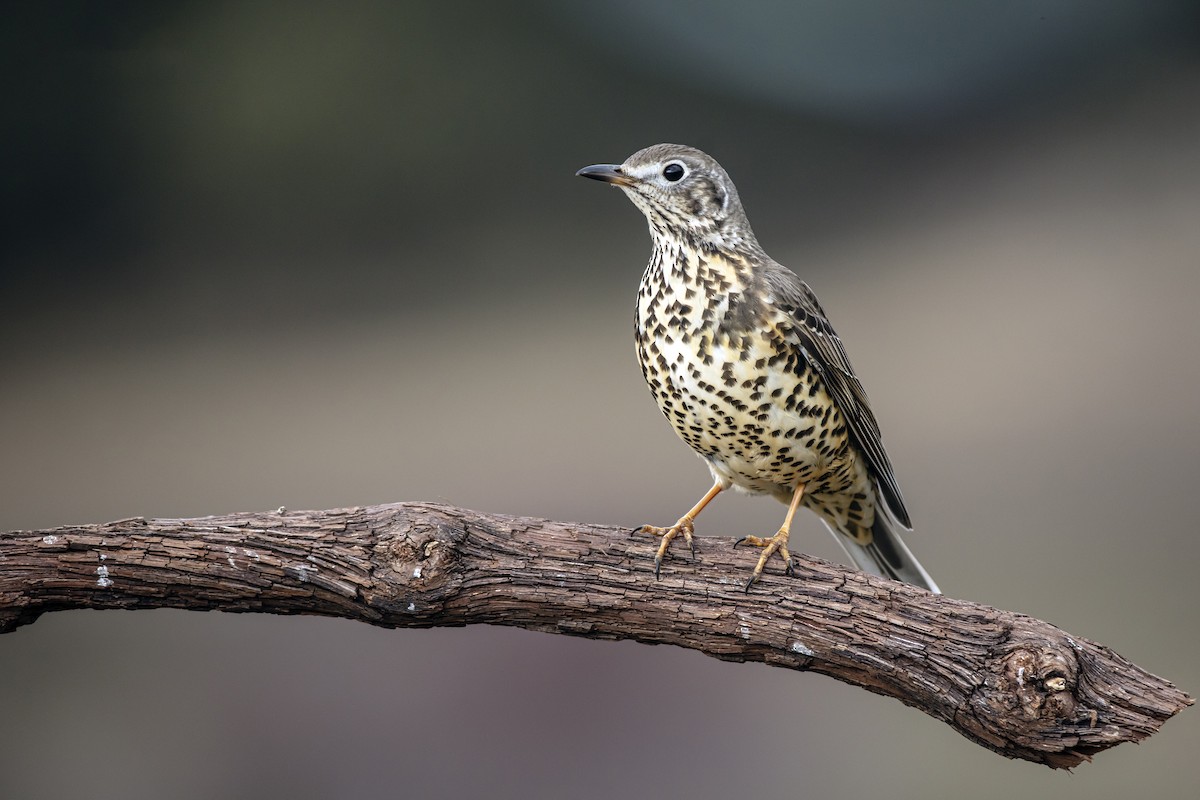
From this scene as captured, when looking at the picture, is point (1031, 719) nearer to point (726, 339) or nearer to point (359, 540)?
point (726, 339)

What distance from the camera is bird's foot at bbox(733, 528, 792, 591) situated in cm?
281

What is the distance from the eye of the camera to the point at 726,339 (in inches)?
113

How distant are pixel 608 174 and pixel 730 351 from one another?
60 centimetres

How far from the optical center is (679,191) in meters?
3.05

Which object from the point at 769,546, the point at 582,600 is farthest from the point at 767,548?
the point at 582,600

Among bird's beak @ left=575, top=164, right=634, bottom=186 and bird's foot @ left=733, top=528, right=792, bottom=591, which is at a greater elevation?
bird's beak @ left=575, top=164, right=634, bottom=186

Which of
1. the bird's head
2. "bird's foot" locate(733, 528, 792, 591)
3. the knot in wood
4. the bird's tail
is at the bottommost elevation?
the knot in wood

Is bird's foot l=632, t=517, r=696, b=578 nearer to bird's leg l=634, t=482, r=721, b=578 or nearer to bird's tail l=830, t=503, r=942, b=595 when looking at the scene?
bird's leg l=634, t=482, r=721, b=578

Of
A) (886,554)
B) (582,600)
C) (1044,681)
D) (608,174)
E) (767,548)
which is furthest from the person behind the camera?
(886,554)

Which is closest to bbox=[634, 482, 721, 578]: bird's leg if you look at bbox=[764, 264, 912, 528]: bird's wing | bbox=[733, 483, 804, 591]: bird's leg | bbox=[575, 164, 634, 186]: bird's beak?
bbox=[733, 483, 804, 591]: bird's leg

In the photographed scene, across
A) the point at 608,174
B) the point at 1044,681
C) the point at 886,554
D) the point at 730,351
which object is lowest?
the point at 1044,681

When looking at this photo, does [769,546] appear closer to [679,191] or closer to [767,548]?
[767,548]

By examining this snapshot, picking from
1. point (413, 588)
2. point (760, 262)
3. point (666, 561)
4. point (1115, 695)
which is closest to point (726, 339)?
point (760, 262)

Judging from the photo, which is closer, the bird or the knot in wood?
the knot in wood
